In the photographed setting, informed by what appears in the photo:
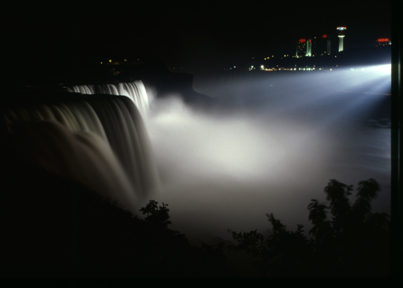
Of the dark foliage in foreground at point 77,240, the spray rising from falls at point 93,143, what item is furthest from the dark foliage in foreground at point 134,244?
the spray rising from falls at point 93,143

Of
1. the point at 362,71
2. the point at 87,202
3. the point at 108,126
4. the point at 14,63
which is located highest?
the point at 362,71

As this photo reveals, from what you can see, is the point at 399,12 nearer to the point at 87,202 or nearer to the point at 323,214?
the point at 323,214

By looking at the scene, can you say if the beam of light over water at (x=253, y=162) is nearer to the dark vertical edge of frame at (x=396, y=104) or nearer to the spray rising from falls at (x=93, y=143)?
the spray rising from falls at (x=93, y=143)

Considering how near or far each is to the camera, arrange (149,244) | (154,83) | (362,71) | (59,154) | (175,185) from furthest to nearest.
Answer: (362,71), (154,83), (175,185), (59,154), (149,244)

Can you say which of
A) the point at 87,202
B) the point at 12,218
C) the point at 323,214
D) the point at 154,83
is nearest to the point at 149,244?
the point at 87,202

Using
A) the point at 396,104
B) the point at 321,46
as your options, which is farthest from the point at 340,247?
the point at 321,46

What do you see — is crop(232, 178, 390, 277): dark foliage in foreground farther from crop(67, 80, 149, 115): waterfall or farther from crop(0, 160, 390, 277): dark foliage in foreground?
crop(67, 80, 149, 115): waterfall

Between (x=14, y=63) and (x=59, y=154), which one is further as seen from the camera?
(x=14, y=63)
